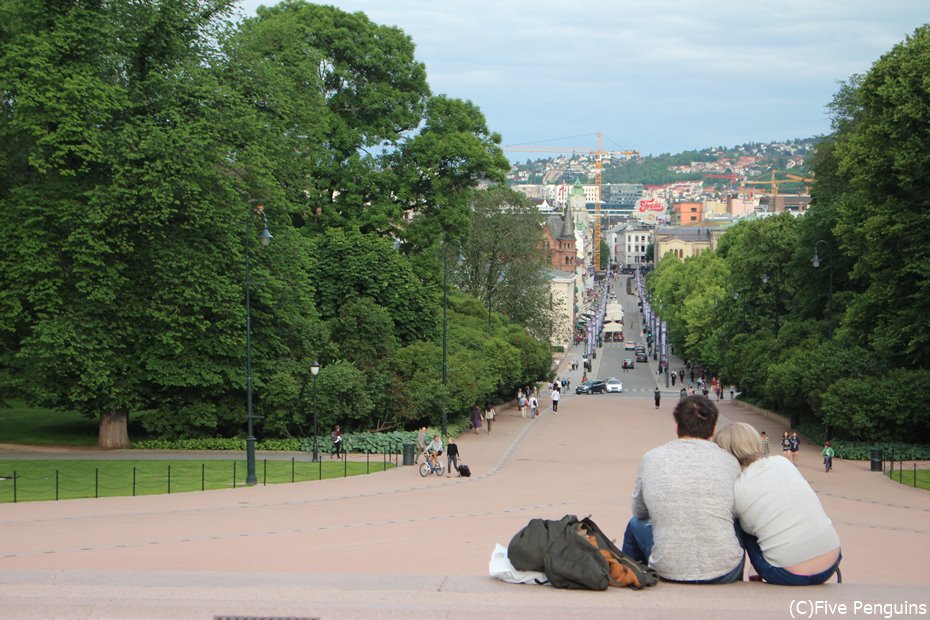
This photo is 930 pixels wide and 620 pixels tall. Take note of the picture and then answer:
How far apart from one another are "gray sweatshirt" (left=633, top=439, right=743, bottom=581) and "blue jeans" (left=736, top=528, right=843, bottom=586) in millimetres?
207

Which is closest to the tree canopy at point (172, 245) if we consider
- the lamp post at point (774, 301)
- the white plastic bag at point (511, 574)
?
the white plastic bag at point (511, 574)

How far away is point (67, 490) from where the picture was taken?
92.0ft

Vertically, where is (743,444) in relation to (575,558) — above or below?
above

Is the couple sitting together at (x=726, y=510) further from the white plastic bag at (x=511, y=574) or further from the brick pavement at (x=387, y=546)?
the white plastic bag at (x=511, y=574)

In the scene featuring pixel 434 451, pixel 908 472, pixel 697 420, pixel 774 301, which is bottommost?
pixel 908 472

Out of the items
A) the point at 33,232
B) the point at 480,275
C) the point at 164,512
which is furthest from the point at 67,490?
the point at 480,275

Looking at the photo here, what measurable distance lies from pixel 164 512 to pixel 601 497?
32.2 ft

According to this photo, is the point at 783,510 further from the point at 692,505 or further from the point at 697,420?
the point at 697,420

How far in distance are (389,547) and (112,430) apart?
74.0ft

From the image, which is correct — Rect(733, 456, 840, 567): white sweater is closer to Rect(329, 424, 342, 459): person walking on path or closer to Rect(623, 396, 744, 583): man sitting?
Rect(623, 396, 744, 583): man sitting

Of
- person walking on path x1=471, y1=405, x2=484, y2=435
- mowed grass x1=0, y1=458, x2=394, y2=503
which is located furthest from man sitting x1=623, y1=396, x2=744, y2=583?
person walking on path x1=471, y1=405, x2=484, y2=435

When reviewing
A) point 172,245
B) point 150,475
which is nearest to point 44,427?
point 172,245

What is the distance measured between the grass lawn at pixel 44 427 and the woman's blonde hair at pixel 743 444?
32408 millimetres

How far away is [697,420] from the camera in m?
10.3
